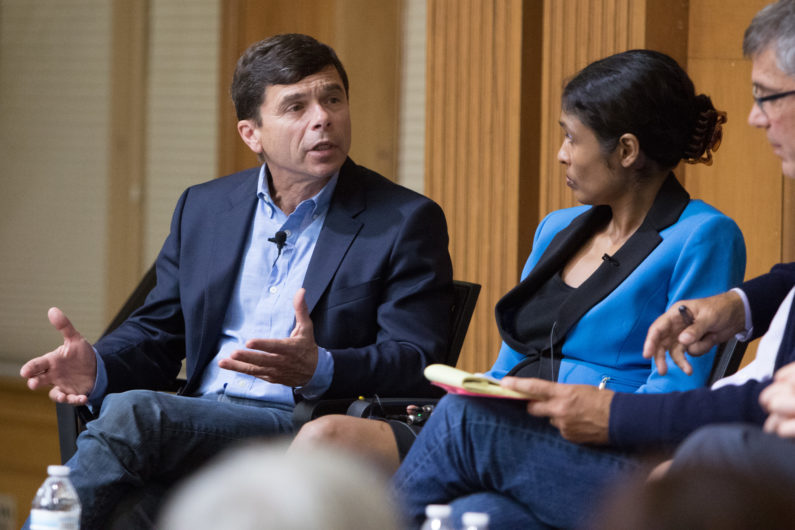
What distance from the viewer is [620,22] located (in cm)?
386

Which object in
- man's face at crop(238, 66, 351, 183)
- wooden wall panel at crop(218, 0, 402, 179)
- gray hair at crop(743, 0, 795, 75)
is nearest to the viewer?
gray hair at crop(743, 0, 795, 75)

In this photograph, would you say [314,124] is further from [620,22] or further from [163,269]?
[620,22]

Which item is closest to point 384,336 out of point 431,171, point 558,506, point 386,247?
point 386,247

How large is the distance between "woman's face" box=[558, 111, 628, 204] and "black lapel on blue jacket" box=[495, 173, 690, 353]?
11cm

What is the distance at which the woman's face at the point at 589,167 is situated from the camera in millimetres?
2602

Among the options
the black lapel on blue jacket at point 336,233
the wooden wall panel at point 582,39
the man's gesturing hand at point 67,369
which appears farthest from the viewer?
the wooden wall panel at point 582,39

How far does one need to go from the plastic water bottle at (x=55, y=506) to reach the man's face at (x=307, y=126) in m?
1.29

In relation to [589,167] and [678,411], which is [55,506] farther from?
[589,167]

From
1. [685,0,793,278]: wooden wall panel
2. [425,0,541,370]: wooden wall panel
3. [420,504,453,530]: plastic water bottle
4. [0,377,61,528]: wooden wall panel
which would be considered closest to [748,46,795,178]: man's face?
[420,504,453,530]: plastic water bottle

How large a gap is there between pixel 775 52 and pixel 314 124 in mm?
1320

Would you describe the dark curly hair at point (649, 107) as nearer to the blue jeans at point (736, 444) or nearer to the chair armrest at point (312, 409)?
the chair armrest at point (312, 409)

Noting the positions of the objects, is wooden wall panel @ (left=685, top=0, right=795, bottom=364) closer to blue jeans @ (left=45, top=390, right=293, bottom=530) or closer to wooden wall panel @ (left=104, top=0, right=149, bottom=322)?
blue jeans @ (left=45, top=390, right=293, bottom=530)

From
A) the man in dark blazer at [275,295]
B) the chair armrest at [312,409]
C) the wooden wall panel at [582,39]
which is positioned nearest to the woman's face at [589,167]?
the man in dark blazer at [275,295]

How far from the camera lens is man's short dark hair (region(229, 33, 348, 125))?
2.95 m
